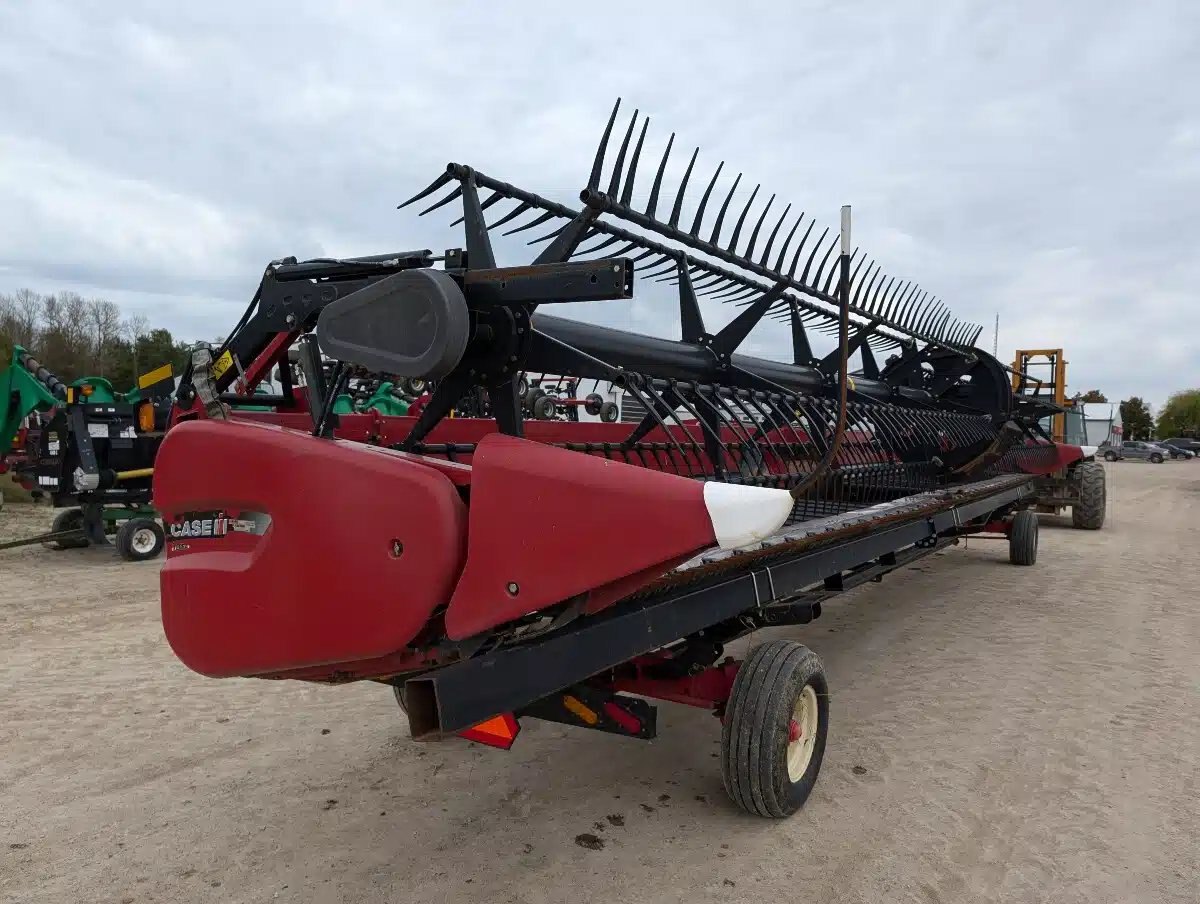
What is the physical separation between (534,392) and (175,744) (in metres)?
4.68

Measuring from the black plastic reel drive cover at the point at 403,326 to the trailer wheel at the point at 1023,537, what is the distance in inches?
315

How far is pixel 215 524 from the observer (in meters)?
2.32

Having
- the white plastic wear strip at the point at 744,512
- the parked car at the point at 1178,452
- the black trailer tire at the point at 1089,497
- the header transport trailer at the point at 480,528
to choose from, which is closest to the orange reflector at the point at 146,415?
the header transport trailer at the point at 480,528

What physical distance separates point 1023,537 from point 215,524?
8.39 meters

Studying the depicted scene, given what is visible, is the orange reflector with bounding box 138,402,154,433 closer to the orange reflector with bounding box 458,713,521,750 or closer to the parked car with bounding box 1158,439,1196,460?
the orange reflector with bounding box 458,713,521,750

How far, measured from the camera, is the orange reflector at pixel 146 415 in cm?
812

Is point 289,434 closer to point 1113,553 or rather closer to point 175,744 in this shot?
point 175,744

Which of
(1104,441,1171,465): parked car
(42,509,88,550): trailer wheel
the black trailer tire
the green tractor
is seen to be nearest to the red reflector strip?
the green tractor

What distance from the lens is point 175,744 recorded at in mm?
3633

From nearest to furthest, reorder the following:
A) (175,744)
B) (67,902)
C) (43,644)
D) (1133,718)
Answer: (67,902) < (175,744) < (1133,718) < (43,644)

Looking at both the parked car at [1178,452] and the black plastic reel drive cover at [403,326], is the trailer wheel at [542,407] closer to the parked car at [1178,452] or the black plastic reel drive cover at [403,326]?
the black plastic reel drive cover at [403,326]

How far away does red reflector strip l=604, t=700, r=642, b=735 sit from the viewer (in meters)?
2.79

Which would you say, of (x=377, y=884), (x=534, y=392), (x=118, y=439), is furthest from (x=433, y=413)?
(x=118, y=439)

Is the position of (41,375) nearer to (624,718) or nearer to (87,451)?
(87,451)
